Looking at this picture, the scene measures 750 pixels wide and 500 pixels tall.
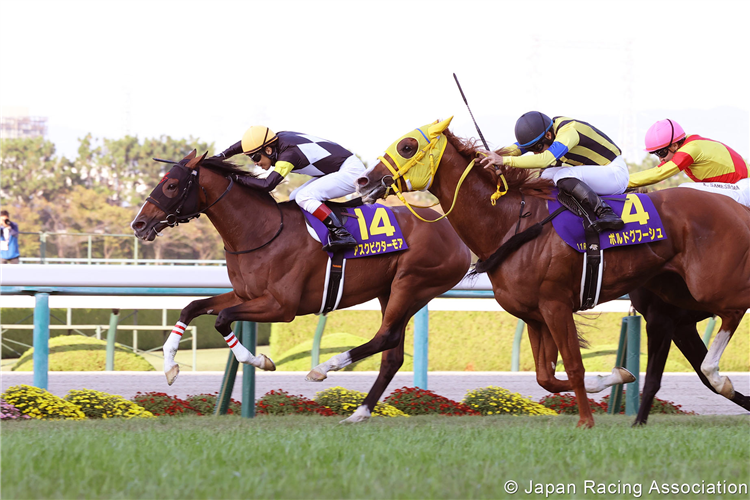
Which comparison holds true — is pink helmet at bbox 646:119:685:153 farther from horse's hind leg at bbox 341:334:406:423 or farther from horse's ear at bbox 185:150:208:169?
horse's ear at bbox 185:150:208:169

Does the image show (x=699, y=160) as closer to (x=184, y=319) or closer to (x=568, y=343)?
(x=568, y=343)

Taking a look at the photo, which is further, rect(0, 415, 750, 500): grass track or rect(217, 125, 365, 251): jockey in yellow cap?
rect(217, 125, 365, 251): jockey in yellow cap

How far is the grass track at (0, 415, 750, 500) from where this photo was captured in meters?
2.96

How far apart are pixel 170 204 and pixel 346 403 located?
200 centimetres

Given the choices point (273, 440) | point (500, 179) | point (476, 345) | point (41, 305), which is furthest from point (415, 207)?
point (476, 345)

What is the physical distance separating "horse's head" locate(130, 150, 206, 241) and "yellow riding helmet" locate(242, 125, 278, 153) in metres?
0.41

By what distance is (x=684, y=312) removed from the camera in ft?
18.6

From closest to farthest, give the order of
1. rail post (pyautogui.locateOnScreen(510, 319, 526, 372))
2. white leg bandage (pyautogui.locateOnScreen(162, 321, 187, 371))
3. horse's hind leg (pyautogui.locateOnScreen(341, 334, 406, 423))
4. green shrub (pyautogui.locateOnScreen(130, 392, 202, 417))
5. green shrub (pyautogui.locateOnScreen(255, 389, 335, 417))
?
white leg bandage (pyautogui.locateOnScreen(162, 321, 187, 371)), horse's hind leg (pyautogui.locateOnScreen(341, 334, 406, 423)), green shrub (pyautogui.locateOnScreen(130, 392, 202, 417)), green shrub (pyautogui.locateOnScreen(255, 389, 335, 417)), rail post (pyautogui.locateOnScreen(510, 319, 526, 372))

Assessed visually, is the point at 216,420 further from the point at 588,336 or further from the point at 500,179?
the point at 588,336

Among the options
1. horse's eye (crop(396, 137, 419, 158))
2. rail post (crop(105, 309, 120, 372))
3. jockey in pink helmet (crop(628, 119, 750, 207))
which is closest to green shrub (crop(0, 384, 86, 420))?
rail post (crop(105, 309, 120, 372))

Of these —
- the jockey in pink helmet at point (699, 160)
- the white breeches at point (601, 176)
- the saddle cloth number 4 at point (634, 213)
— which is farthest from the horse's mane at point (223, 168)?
the jockey in pink helmet at point (699, 160)

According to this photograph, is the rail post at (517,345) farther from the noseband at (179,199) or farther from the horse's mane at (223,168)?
the noseband at (179,199)

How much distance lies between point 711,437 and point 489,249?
162 cm

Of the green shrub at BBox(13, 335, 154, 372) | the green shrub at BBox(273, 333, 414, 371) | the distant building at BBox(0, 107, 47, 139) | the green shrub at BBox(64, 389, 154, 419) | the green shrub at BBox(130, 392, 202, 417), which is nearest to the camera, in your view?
the green shrub at BBox(64, 389, 154, 419)
